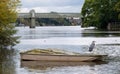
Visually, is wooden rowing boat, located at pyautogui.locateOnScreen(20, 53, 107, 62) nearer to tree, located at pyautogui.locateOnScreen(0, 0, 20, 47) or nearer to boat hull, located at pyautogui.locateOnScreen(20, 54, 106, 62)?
boat hull, located at pyautogui.locateOnScreen(20, 54, 106, 62)

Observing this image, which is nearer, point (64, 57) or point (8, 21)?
point (64, 57)

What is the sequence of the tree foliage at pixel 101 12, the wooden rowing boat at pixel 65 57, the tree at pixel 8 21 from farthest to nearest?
the tree foliage at pixel 101 12 → the tree at pixel 8 21 → the wooden rowing boat at pixel 65 57

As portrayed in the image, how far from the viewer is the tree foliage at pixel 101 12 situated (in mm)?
160875

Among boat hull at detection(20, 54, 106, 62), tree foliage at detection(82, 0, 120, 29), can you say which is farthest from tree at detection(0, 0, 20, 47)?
tree foliage at detection(82, 0, 120, 29)

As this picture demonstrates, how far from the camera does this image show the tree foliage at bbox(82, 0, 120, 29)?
161 m

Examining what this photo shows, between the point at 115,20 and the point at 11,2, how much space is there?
112486 mm

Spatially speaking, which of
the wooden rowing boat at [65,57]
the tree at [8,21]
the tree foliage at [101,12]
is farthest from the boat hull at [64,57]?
the tree foliage at [101,12]

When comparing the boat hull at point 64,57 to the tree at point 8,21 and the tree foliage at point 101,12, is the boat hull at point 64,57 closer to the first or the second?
the tree at point 8,21

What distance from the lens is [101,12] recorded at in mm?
165250

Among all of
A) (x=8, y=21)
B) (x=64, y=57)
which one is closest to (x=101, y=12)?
(x=8, y=21)

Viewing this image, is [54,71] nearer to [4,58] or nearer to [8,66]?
[8,66]

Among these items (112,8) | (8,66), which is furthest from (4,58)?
(112,8)

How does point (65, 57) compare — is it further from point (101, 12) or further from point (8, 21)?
point (101, 12)

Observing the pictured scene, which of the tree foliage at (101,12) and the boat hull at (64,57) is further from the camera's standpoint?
the tree foliage at (101,12)
